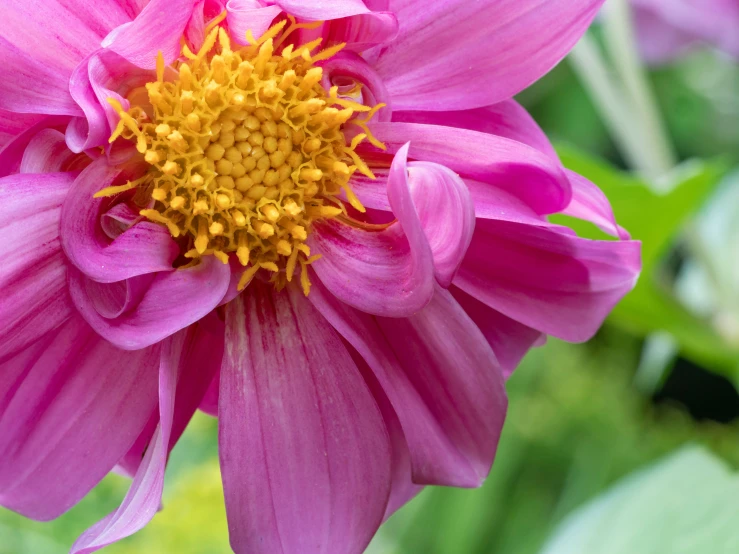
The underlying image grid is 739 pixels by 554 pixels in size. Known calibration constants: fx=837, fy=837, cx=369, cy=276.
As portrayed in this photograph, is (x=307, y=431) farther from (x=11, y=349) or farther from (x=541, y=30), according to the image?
(x=541, y=30)

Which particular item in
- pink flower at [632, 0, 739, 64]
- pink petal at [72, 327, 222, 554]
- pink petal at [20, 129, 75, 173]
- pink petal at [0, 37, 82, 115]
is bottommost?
pink flower at [632, 0, 739, 64]

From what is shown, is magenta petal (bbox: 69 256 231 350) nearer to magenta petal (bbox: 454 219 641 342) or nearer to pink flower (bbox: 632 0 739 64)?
magenta petal (bbox: 454 219 641 342)

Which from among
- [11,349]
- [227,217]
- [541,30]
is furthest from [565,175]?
[11,349]

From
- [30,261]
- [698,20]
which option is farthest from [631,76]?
[30,261]

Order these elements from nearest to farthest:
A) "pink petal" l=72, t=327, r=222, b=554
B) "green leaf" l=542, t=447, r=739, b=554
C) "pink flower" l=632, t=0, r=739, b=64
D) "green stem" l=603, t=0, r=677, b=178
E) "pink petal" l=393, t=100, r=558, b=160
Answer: "pink petal" l=72, t=327, r=222, b=554 < "pink petal" l=393, t=100, r=558, b=160 < "green leaf" l=542, t=447, r=739, b=554 < "green stem" l=603, t=0, r=677, b=178 < "pink flower" l=632, t=0, r=739, b=64

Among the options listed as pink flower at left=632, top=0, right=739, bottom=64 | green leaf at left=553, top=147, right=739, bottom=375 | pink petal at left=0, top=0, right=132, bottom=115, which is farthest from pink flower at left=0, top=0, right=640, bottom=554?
pink flower at left=632, top=0, right=739, bottom=64

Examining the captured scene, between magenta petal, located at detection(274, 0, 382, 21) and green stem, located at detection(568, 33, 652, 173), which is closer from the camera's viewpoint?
magenta petal, located at detection(274, 0, 382, 21)

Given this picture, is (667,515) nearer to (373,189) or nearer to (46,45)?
(373,189)
